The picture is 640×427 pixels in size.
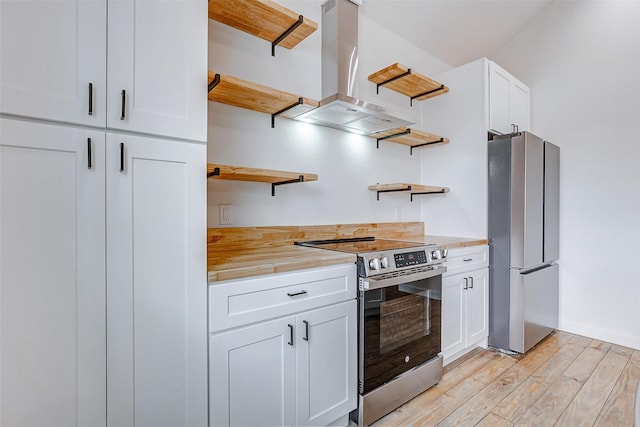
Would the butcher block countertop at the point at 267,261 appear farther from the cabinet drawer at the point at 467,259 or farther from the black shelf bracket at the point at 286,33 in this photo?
the black shelf bracket at the point at 286,33

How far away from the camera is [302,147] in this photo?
7.99 feet

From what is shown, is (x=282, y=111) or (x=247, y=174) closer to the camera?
(x=247, y=174)

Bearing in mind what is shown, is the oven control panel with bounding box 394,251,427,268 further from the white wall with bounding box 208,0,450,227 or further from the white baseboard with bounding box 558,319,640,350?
the white baseboard with bounding box 558,319,640,350

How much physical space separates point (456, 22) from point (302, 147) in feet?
6.95

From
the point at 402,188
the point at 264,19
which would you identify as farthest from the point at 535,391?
the point at 264,19

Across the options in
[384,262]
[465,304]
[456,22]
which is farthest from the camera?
[456,22]

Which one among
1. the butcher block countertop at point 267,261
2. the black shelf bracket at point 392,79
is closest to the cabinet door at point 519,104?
the black shelf bracket at point 392,79

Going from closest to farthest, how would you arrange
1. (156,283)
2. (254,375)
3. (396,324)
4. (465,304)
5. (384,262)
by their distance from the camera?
1. (156,283)
2. (254,375)
3. (384,262)
4. (396,324)
5. (465,304)

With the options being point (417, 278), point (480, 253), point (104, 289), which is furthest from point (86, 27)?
point (480, 253)

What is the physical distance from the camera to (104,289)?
3.72ft

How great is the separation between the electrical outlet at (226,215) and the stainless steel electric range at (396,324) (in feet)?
1.70

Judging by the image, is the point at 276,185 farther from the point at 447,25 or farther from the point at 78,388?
the point at 447,25

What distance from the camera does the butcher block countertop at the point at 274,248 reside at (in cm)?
145

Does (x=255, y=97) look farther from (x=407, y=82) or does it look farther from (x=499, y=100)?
(x=499, y=100)
